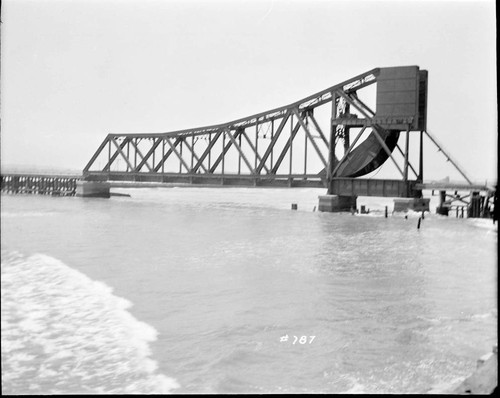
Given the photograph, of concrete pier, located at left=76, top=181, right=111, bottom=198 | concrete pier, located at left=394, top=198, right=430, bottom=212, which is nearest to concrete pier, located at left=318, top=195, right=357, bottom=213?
concrete pier, located at left=394, top=198, right=430, bottom=212

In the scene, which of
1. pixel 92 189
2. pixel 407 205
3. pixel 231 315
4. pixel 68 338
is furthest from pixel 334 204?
pixel 68 338

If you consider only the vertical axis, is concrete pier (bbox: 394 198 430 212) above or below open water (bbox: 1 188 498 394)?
above

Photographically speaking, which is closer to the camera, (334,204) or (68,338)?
(68,338)

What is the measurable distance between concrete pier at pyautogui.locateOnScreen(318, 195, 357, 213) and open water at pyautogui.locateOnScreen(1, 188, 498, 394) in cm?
2102

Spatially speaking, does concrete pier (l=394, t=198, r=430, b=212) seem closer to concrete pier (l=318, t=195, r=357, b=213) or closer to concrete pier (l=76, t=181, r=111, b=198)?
concrete pier (l=318, t=195, r=357, b=213)

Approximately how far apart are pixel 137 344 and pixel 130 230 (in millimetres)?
13232

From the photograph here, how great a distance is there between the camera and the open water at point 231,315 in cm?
873

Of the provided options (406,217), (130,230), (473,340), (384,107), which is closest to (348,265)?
(473,340)

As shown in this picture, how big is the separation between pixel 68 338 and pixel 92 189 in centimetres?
2495

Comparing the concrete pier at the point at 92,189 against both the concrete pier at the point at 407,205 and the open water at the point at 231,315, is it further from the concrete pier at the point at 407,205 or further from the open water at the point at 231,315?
the concrete pier at the point at 407,205

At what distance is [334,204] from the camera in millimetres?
41094

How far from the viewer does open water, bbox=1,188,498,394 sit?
873 cm

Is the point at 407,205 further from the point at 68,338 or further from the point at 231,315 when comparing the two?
the point at 68,338

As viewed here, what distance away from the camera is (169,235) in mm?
22531
